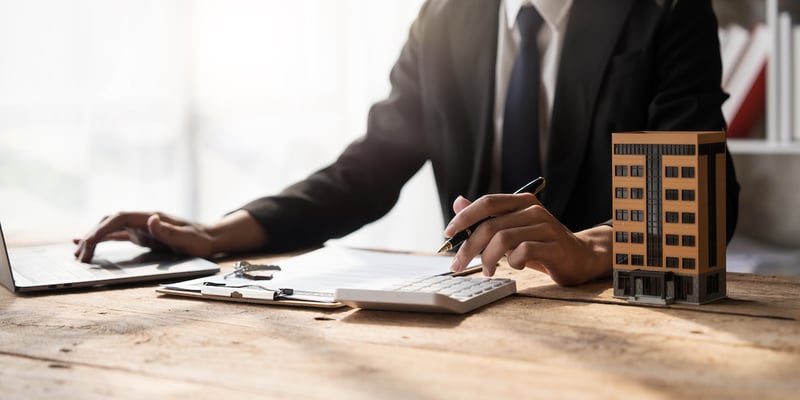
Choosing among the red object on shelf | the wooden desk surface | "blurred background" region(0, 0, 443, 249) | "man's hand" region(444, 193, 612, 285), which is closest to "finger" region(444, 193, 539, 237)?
"man's hand" region(444, 193, 612, 285)

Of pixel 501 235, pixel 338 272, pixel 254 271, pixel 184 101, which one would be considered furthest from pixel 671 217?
pixel 184 101

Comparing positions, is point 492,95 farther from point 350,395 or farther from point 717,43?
point 350,395

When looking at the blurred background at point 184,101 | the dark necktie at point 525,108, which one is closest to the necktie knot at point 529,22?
the dark necktie at point 525,108

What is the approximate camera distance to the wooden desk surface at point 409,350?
0.75 m

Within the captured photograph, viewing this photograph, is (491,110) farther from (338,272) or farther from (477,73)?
(338,272)

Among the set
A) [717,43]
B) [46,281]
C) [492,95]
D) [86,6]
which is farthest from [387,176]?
[86,6]

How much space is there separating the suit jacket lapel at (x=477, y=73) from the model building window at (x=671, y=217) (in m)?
0.87

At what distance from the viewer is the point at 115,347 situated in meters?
0.92

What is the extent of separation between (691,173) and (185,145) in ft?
10.7

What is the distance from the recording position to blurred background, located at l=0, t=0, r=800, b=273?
3246 mm

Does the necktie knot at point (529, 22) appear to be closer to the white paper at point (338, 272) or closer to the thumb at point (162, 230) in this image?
the white paper at point (338, 272)

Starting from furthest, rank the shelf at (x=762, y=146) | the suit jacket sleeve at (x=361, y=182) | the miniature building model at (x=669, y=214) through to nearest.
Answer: the shelf at (x=762, y=146) → the suit jacket sleeve at (x=361, y=182) → the miniature building model at (x=669, y=214)

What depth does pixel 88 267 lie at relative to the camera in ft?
4.49

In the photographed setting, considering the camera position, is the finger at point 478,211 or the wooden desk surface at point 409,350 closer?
the wooden desk surface at point 409,350
